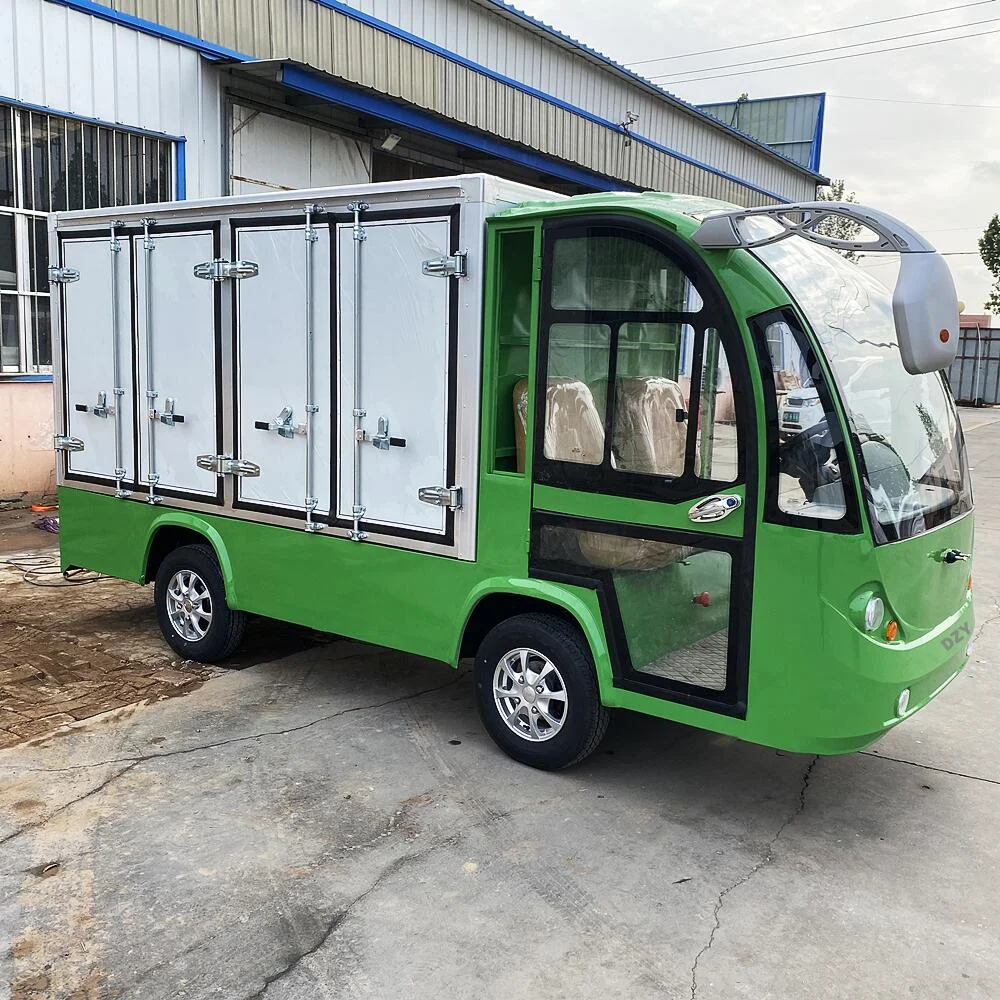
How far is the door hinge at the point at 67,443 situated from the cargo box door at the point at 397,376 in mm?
2348

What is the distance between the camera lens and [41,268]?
10.6 metres

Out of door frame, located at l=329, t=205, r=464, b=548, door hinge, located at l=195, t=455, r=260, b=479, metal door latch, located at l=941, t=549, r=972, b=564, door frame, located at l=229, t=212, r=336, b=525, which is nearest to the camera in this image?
metal door latch, located at l=941, t=549, r=972, b=564

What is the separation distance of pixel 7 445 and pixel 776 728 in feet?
29.6

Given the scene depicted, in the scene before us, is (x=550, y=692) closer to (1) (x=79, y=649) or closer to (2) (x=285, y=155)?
(1) (x=79, y=649)

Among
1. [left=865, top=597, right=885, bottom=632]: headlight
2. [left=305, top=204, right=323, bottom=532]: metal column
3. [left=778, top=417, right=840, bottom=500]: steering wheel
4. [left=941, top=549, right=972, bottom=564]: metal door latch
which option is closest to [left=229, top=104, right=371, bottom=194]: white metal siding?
[left=305, top=204, right=323, bottom=532]: metal column

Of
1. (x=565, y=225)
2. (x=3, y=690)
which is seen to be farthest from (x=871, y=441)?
(x=3, y=690)

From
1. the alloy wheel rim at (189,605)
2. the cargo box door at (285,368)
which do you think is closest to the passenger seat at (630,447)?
the cargo box door at (285,368)

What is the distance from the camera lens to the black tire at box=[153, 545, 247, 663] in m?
6.23

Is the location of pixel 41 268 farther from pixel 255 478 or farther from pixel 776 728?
pixel 776 728

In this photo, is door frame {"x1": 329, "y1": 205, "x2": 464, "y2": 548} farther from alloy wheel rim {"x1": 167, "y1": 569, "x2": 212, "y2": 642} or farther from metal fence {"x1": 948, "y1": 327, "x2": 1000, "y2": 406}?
metal fence {"x1": 948, "y1": 327, "x2": 1000, "y2": 406}

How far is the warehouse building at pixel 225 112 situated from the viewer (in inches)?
400

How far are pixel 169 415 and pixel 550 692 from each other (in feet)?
9.88

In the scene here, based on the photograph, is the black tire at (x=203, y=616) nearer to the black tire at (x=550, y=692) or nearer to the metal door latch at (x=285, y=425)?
the metal door latch at (x=285, y=425)

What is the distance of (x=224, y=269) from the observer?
5812 millimetres
